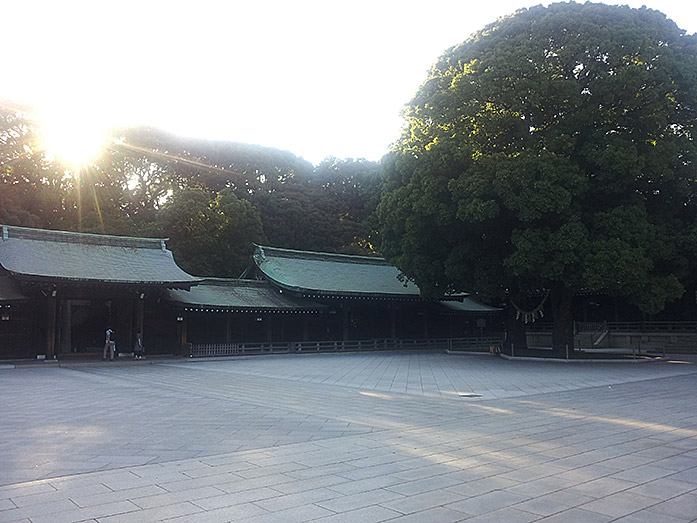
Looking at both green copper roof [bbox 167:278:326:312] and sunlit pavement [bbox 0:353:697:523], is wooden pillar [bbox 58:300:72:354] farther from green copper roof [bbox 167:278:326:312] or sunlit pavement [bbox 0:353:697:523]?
sunlit pavement [bbox 0:353:697:523]

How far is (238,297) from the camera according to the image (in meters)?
29.4

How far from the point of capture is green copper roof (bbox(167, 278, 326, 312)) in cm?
2711

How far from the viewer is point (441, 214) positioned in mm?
23328

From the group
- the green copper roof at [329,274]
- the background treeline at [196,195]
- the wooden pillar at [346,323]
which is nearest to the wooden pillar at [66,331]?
the green copper roof at [329,274]

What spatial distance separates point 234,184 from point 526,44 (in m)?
34.0

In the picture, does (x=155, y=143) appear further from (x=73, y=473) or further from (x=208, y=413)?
(x=73, y=473)

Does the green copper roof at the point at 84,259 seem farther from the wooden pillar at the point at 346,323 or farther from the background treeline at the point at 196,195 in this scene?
the background treeline at the point at 196,195

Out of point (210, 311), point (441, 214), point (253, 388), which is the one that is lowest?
point (253, 388)

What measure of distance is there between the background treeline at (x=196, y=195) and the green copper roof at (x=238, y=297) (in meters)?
10.8

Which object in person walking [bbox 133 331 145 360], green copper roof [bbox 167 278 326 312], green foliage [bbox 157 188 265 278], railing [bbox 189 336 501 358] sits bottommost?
railing [bbox 189 336 501 358]

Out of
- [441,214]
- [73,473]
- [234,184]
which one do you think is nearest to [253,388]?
[73,473]

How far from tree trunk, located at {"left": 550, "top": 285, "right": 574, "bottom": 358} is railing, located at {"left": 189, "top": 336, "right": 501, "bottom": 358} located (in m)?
5.03

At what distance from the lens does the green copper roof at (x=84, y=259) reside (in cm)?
2336

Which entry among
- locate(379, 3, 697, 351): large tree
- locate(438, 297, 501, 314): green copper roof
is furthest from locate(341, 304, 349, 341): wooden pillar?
locate(379, 3, 697, 351): large tree
